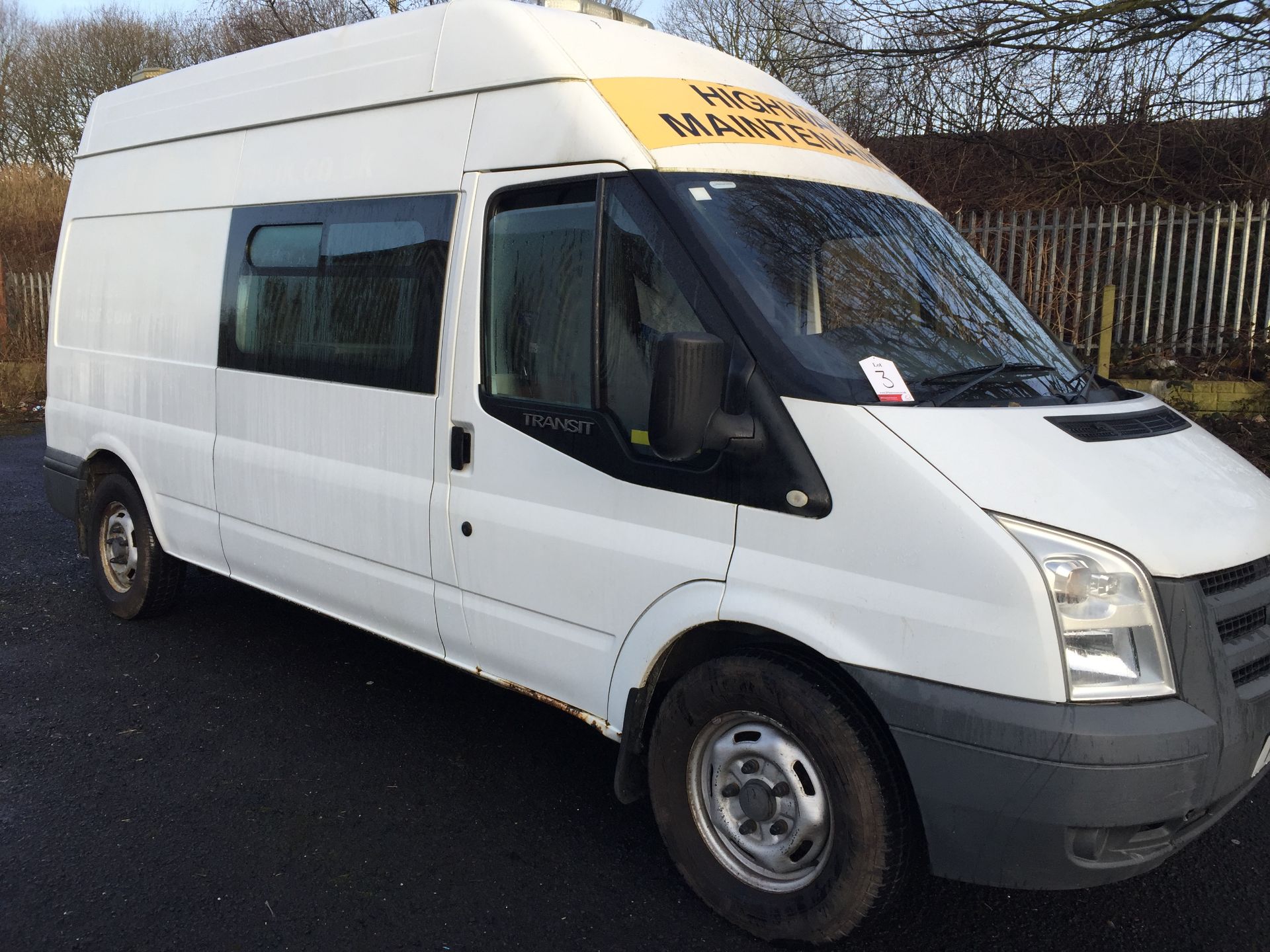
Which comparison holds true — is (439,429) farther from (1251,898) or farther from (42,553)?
(42,553)

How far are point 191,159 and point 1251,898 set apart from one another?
522cm

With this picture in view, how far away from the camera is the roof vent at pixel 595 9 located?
379cm

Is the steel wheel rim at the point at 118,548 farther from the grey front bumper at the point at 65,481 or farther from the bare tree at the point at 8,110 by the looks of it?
the bare tree at the point at 8,110

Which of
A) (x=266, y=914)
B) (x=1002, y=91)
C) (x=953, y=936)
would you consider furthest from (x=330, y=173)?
(x=1002, y=91)

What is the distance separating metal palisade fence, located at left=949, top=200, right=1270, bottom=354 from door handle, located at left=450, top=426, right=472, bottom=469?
7210 mm

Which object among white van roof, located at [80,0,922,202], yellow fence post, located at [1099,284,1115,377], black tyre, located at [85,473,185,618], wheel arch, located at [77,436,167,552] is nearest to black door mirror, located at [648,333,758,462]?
white van roof, located at [80,0,922,202]

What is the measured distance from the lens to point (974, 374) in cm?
301

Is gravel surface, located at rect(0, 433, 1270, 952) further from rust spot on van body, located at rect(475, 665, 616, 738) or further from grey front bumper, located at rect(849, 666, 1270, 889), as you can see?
grey front bumper, located at rect(849, 666, 1270, 889)

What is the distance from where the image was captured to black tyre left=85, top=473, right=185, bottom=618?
5473 mm

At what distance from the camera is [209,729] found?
4340 mm

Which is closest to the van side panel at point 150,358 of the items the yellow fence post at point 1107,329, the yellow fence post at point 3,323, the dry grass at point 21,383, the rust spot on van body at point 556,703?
the rust spot on van body at point 556,703

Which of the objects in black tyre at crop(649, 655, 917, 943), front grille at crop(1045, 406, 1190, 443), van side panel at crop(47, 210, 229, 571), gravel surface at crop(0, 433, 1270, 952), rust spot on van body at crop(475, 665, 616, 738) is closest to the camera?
black tyre at crop(649, 655, 917, 943)

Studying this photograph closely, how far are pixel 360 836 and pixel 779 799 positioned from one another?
1508mm

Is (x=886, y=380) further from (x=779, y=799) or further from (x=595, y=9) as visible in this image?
(x=595, y=9)
